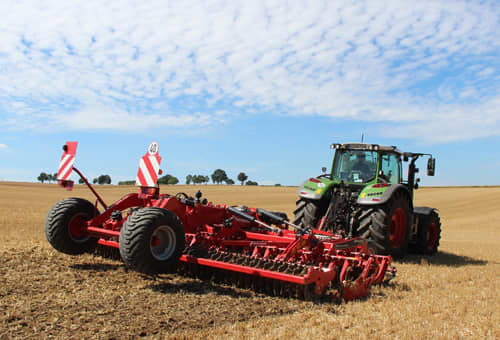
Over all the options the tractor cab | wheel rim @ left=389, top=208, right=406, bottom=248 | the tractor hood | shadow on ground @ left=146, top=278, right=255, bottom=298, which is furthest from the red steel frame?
the tractor cab

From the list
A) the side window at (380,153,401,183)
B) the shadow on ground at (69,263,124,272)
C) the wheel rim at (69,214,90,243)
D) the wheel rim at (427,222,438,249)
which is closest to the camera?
the shadow on ground at (69,263,124,272)

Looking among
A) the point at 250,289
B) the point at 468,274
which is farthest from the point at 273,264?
the point at 468,274

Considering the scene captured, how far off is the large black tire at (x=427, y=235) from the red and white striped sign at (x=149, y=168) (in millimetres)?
6361

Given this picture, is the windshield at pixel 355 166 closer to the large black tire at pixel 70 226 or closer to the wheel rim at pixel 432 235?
the wheel rim at pixel 432 235

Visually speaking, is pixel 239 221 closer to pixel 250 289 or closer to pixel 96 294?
pixel 250 289

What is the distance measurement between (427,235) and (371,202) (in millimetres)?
2625

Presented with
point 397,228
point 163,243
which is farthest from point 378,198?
point 163,243

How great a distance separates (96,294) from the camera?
4.56 m

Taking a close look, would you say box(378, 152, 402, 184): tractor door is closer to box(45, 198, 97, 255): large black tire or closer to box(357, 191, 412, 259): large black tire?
box(357, 191, 412, 259): large black tire

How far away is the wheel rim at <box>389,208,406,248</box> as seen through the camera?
8260 mm

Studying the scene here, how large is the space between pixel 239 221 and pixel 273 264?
1839mm

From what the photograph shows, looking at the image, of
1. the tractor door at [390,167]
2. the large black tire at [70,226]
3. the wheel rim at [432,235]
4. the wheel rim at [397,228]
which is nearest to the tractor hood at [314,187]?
the tractor door at [390,167]

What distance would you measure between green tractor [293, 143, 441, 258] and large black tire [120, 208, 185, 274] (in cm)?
328

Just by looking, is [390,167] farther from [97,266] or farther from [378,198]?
[97,266]
